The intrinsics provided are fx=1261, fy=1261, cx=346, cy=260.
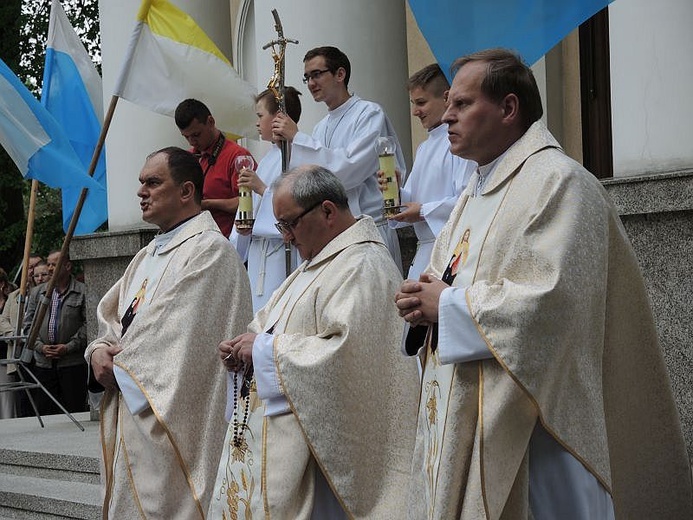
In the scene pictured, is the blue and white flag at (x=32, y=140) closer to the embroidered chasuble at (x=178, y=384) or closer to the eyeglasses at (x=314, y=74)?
the eyeglasses at (x=314, y=74)

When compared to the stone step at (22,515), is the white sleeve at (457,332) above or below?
above

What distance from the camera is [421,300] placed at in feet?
12.8

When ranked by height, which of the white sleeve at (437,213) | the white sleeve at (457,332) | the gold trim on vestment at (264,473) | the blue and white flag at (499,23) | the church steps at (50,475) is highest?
the blue and white flag at (499,23)

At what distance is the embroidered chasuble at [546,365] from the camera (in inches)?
145

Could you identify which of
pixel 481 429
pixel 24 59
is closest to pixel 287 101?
pixel 481 429

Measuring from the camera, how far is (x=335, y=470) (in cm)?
480

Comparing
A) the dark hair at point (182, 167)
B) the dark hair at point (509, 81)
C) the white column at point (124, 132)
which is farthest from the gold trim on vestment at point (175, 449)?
the white column at point (124, 132)

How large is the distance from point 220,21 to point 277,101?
4.10 m

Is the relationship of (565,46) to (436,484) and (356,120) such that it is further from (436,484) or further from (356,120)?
(436,484)

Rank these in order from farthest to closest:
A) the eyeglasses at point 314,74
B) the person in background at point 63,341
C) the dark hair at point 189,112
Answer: the person in background at point 63,341 < the dark hair at point 189,112 < the eyeglasses at point 314,74

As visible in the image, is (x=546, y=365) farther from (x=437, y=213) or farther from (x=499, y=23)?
(x=437, y=213)

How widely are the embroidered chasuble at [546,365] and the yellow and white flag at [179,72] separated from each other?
197 inches

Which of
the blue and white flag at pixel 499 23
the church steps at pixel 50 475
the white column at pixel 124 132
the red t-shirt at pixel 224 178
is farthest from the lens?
the white column at pixel 124 132

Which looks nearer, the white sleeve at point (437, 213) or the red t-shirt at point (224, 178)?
the white sleeve at point (437, 213)
